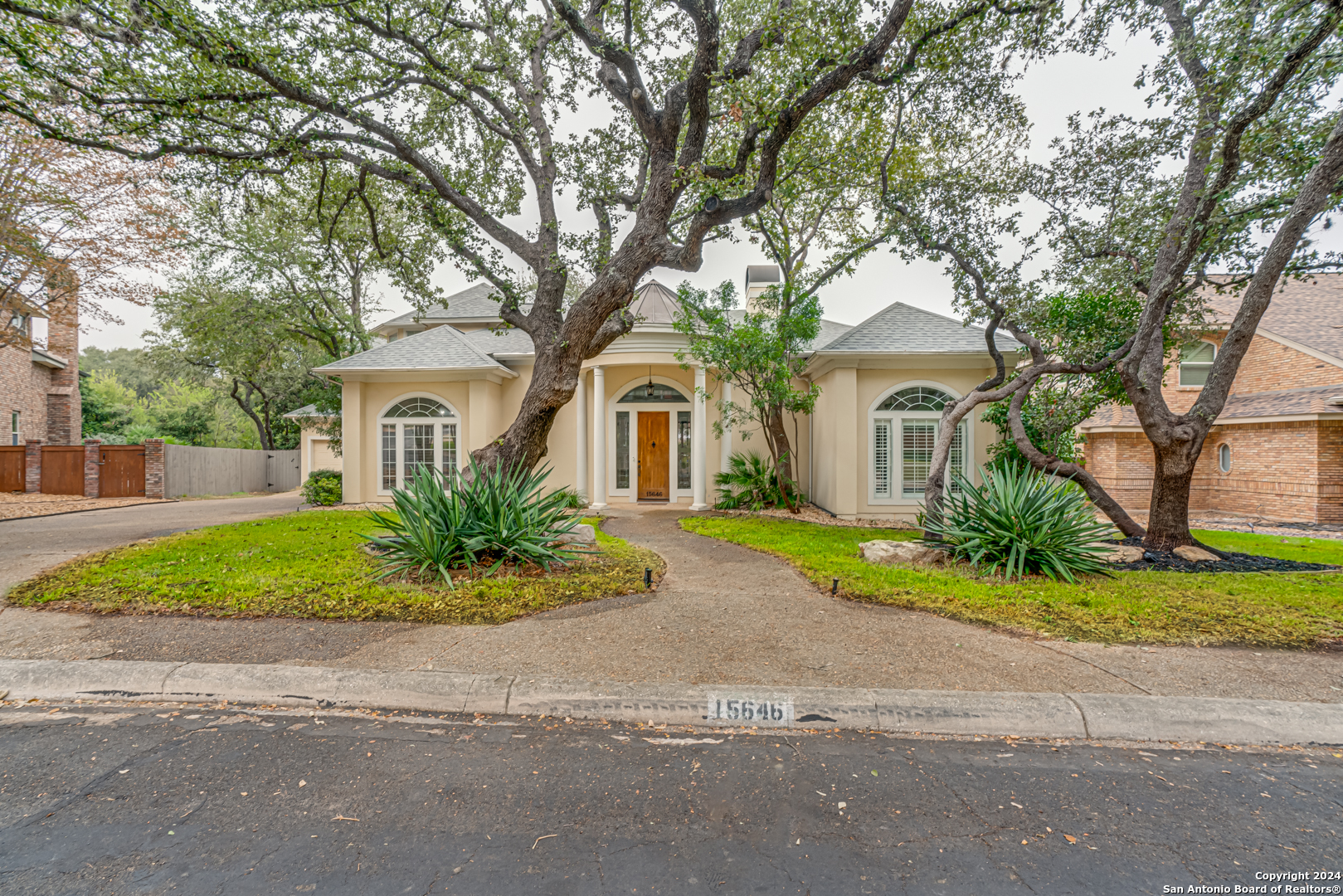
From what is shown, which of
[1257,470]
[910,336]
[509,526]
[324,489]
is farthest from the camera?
[324,489]

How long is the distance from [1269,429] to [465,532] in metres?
18.5

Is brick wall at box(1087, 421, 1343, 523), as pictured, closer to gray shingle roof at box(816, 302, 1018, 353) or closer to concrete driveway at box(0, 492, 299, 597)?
gray shingle roof at box(816, 302, 1018, 353)

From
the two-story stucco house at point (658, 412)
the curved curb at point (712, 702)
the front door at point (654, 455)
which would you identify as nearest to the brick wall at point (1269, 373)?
the two-story stucco house at point (658, 412)

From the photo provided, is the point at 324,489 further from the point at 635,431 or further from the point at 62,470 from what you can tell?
the point at 62,470

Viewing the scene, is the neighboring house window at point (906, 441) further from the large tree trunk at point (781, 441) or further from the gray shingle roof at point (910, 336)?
the large tree trunk at point (781, 441)

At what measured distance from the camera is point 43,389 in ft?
67.1

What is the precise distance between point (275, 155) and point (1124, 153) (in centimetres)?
1283

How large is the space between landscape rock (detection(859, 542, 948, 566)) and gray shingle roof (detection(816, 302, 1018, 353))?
18.3 feet

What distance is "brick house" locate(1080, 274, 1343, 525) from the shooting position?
1252cm

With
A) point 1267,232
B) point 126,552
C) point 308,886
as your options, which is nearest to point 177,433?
point 126,552

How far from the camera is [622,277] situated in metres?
7.46

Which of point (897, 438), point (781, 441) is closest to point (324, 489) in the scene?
point (781, 441)

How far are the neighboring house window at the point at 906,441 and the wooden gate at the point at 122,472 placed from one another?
829 inches

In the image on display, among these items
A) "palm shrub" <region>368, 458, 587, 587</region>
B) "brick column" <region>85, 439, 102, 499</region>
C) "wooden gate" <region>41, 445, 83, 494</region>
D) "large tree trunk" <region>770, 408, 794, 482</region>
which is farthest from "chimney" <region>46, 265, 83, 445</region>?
"large tree trunk" <region>770, 408, 794, 482</region>
